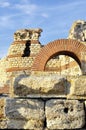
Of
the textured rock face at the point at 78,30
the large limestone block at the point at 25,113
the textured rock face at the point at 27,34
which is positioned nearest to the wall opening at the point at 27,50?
the textured rock face at the point at 27,34

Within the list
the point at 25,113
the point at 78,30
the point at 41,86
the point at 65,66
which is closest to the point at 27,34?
the point at 78,30

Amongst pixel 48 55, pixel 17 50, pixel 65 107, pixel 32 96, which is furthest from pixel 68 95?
pixel 17 50

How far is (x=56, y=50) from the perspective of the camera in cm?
1217

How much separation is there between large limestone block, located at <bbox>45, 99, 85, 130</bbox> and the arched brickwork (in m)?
7.16

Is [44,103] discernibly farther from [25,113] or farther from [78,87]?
[78,87]

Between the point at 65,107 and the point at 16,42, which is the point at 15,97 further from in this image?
the point at 16,42

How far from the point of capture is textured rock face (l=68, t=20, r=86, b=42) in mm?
22603

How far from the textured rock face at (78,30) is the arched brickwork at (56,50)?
10295 mm

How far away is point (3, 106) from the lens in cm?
446

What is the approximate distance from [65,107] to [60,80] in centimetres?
36

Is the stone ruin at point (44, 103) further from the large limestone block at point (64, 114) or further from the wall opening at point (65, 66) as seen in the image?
the wall opening at point (65, 66)

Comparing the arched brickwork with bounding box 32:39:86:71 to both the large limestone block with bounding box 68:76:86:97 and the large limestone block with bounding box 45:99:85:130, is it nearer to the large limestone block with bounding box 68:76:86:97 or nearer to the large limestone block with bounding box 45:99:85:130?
the large limestone block with bounding box 68:76:86:97

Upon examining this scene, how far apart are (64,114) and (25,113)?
50cm

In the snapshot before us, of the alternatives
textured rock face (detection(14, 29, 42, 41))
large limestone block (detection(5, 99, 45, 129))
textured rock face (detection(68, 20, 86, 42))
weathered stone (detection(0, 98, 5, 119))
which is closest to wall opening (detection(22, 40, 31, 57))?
textured rock face (detection(14, 29, 42, 41))
